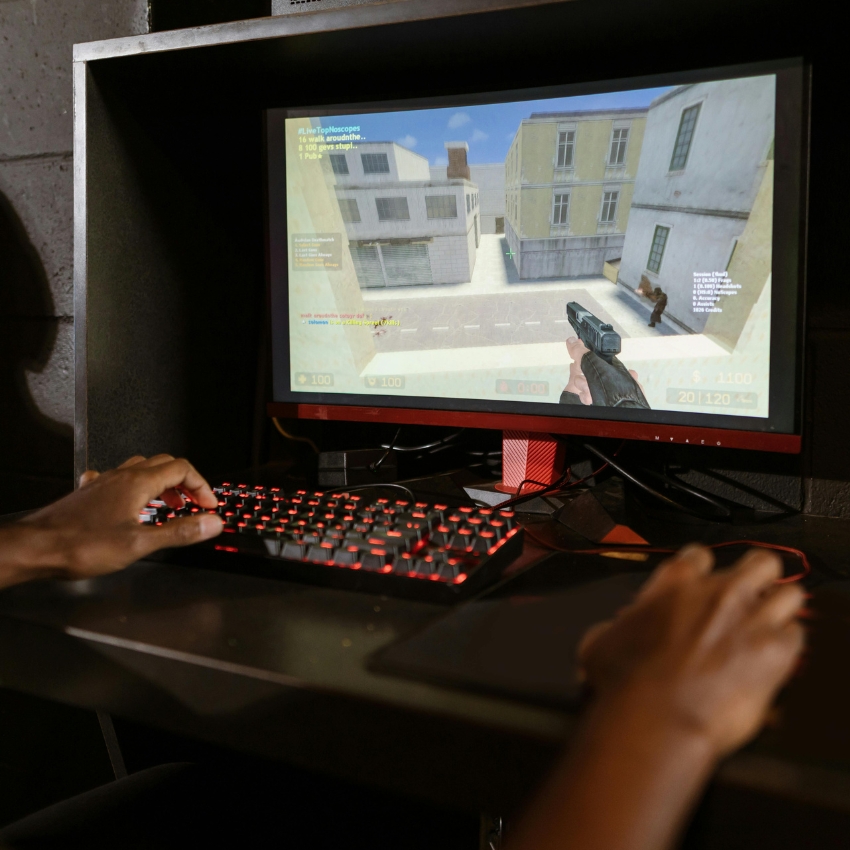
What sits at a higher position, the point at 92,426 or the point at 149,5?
the point at 149,5

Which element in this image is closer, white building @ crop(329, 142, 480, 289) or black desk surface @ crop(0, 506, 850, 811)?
black desk surface @ crop(0, 506, 850, 811)

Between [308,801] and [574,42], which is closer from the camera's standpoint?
[574,42]

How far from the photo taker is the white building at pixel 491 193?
877mm

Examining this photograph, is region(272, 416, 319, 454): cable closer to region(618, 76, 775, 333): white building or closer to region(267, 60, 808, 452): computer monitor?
region(267, 60, 808, 452): computer monitor

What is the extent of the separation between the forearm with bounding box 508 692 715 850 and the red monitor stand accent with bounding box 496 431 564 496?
541 mm

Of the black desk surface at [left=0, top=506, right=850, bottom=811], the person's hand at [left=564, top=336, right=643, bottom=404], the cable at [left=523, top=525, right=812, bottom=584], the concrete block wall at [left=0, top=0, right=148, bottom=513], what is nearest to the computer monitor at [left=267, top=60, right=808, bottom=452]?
the person's hand at [left=564, top=336, right=643, bottom=404]

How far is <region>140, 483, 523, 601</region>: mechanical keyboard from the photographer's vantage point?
59 cm

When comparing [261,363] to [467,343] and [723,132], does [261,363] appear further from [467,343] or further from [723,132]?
[723,132]

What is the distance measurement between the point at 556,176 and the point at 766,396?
33cm

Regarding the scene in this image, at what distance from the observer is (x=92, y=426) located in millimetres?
877

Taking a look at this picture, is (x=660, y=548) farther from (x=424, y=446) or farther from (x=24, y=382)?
(x=24, y=382)

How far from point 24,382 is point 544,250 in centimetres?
93

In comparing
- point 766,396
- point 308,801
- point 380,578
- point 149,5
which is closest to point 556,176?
point 766,396

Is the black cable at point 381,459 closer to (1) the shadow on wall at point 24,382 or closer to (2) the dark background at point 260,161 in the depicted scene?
(2) the dark background at point 260,161
